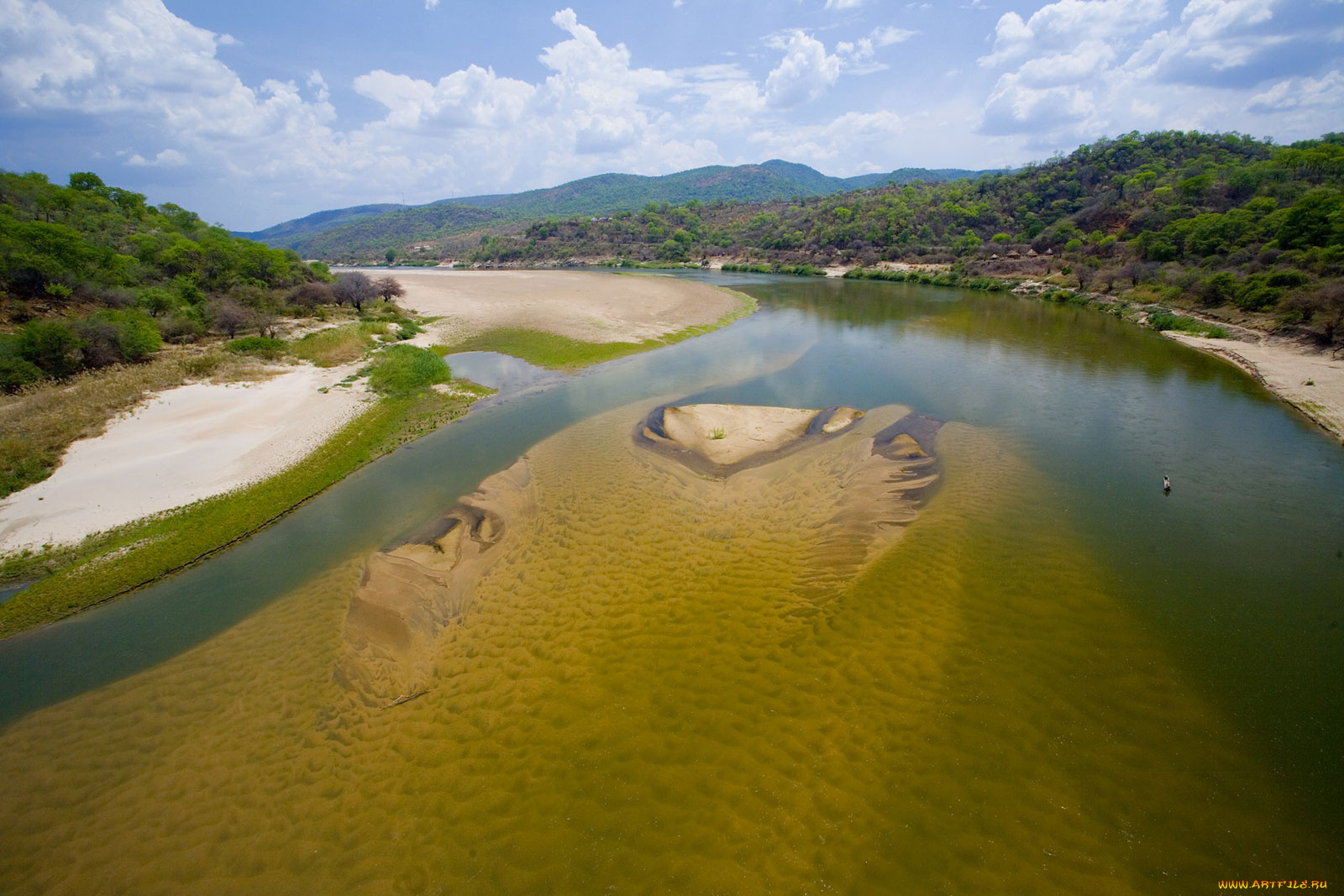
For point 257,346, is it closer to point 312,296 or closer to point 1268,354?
point 312,296

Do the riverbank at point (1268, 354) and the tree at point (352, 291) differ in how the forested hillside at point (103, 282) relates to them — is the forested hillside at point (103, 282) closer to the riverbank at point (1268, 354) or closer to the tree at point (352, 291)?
the tree at point (352, 291)

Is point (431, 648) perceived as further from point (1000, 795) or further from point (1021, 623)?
point (1021, 623)

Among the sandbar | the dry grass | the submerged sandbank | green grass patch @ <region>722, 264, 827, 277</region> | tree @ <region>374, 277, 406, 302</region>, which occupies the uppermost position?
green grass patch @ <region>722, 264, 827, 277</region>

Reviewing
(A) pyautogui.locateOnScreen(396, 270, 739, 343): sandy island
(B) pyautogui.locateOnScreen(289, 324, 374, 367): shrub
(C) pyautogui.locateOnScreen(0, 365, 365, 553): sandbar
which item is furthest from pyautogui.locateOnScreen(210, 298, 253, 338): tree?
(C) pyautogui.locateOnScreen(0, 365, 365, 553): sandbar

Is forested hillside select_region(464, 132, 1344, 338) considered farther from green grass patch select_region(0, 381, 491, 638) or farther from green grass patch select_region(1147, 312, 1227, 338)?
green grass patch select_region(0, 381, 491, 638)

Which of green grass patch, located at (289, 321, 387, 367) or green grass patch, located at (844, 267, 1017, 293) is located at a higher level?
green grass patch, located at (844, 267, 1017, 293)

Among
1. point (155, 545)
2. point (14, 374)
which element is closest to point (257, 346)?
point (14, 374)

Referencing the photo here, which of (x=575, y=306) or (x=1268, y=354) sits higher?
(x=575, y=306)
